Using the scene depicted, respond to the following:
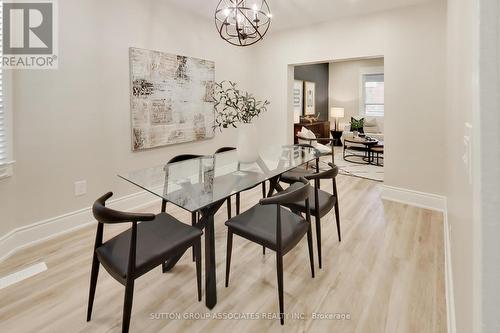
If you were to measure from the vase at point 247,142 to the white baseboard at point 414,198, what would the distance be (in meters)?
2.36

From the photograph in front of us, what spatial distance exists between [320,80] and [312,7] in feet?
17.7

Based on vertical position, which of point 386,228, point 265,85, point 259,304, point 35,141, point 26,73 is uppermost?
point 265,85

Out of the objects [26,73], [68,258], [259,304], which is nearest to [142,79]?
[26,73]

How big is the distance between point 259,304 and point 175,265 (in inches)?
31.5

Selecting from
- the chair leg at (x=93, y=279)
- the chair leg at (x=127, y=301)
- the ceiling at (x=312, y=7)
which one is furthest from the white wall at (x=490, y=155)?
the ceiling at (x=312, y=7)

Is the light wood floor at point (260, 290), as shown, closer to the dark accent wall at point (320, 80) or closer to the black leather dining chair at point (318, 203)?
the black leather dining chair at point (318, 203)

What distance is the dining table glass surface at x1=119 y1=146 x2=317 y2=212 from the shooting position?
177 cm

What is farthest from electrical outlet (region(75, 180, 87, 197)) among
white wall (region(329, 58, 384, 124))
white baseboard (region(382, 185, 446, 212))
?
white wall (region(329, 58, 384, 124))

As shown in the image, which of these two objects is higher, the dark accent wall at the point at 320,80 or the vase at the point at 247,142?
the dark accent wall at the point at 320,80

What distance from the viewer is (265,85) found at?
4.96m

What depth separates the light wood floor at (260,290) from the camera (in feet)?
5.31

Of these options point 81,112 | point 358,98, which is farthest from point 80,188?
point 358,98

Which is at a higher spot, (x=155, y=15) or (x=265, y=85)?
(x=155, y=15)

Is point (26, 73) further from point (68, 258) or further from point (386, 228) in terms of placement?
point (386, 228)
